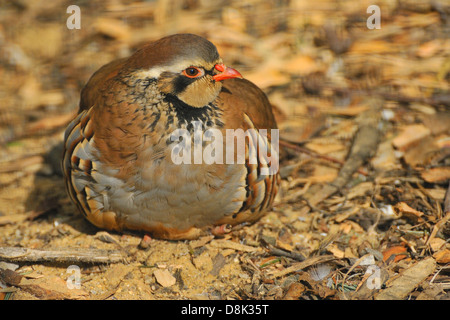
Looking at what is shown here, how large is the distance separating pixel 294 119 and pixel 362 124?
26.4 inches

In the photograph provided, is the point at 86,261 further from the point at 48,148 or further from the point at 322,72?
the point at 322,72

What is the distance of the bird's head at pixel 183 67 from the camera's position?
366 cm

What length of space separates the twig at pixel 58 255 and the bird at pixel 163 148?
0.83 ft

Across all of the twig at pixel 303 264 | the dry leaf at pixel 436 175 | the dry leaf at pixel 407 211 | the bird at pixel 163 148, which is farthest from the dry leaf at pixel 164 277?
the dry leaf at pixel 436 175

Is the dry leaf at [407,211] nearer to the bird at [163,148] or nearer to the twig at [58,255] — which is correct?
the bird at [163,148]

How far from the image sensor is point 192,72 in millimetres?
3709

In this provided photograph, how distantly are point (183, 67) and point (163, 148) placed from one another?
0.55 meters

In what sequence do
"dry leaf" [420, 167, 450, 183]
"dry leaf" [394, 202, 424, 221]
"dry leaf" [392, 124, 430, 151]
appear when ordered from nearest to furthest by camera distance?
"dry leaf" [394, 202, 424, 221], "dry leaf" [420, 167, 450, 183], "dry leaf" [392, 124, 430, 151]

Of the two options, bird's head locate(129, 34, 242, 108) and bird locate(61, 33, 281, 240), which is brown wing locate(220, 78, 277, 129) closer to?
bird locate(61, 33, 281, 240)

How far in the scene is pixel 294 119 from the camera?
5.73 m

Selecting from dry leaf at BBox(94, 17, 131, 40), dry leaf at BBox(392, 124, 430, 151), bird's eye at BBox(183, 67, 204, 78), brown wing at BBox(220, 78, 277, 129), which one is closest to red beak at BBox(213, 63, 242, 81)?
bird's eye at BBox(183, 67, 204, 78)

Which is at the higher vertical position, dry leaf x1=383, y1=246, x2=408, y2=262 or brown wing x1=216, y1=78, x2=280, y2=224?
brown wing x1=216, y1=78, x2=280, y2=224

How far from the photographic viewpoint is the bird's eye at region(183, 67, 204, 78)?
3693 millimetres

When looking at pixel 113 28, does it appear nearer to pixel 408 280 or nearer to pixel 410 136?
pixel 410 136
